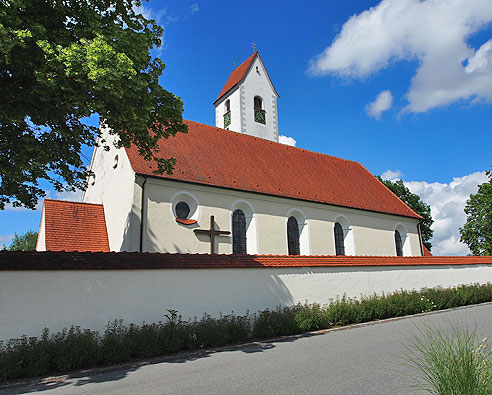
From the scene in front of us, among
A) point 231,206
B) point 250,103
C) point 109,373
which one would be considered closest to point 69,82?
point 109,373

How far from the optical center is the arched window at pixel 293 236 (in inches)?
664

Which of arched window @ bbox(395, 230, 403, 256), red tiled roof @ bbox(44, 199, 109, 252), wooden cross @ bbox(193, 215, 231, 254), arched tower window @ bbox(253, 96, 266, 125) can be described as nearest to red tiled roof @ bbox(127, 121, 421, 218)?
arched window @ bbox(395, 230, 403, 256)

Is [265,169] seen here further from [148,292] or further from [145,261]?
[148,292]

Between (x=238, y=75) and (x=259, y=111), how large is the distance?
9.75 feet

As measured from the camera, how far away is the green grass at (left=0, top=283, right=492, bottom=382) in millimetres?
6832

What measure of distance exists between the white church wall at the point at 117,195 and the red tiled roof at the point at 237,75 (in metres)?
10.4

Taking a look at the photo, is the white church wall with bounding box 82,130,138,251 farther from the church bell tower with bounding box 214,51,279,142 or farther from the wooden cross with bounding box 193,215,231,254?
the church bell tower with bounding box 214,51,279,142

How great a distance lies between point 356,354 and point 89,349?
507cm

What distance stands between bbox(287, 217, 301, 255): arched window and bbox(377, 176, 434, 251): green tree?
21.7 m

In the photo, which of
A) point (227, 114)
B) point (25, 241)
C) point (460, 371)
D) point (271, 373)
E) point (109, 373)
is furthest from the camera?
point (25, 241)

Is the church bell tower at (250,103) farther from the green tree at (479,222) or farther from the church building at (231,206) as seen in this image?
the green tree at (479,222)

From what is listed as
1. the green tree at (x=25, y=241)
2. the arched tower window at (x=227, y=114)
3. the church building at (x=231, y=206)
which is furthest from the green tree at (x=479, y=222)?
the green tree at (x=25, y=241)

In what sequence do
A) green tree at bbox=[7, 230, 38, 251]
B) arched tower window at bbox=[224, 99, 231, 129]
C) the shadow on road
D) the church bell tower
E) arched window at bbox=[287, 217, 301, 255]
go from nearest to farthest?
the shadow on road
arched window at bbox=[287, 217, 301, 255]
the church bell tower
arched tower window at bbox=[224, 99, 231, 129]
green tree at bbox=[7, 230, 38, 251]

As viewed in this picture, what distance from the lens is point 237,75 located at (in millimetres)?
25688
